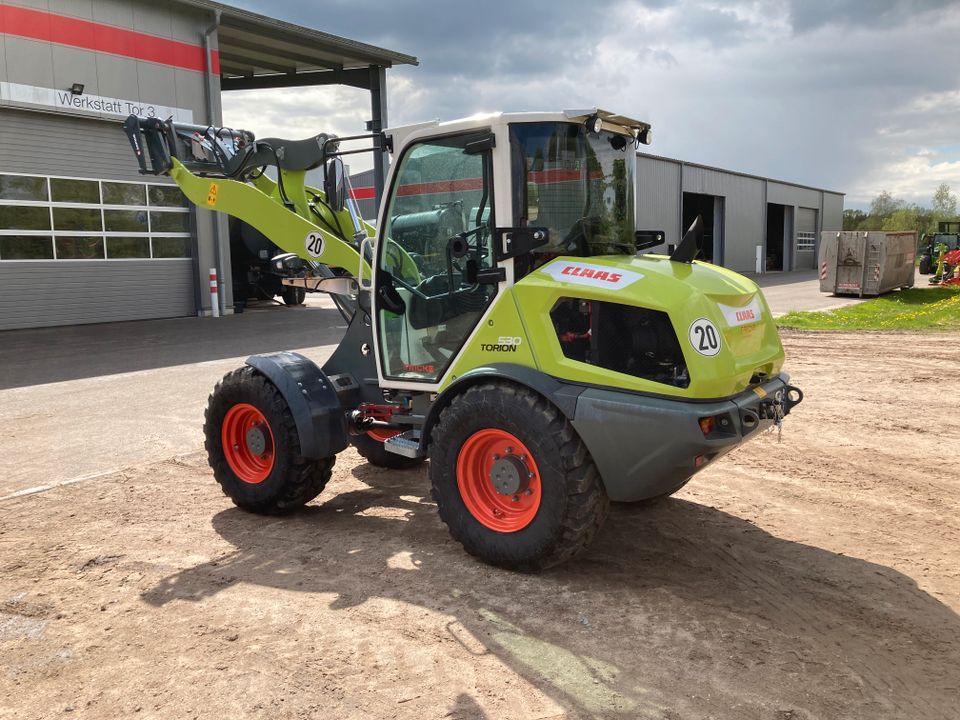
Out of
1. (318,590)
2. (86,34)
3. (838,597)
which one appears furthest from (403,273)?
(86,34)

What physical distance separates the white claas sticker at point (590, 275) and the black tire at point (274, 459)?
2.04 metres

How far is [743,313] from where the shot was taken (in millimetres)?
4352

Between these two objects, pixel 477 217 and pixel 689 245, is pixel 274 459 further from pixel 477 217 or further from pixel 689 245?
pixel 689 245

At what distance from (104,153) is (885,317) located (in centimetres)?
1746

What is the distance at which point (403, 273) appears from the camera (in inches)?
198

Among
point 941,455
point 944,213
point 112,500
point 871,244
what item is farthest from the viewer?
point 944,213

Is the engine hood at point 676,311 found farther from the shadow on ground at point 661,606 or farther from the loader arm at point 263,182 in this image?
the loader arm at point 263,182

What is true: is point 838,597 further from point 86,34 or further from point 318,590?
point 86,34

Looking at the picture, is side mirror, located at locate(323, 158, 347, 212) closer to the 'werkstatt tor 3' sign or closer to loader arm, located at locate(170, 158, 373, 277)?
loader arm, located at locate(170, 158, 373, 277)

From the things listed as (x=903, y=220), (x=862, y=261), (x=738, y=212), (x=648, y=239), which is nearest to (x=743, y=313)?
(x=648, y=239)

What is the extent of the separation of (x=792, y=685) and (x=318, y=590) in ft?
7.56

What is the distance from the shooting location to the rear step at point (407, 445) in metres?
4.77

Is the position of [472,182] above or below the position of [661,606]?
above

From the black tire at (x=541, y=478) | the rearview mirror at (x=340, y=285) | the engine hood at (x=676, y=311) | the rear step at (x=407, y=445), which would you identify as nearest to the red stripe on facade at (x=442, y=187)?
the engine hood at (x=676, y=311)
